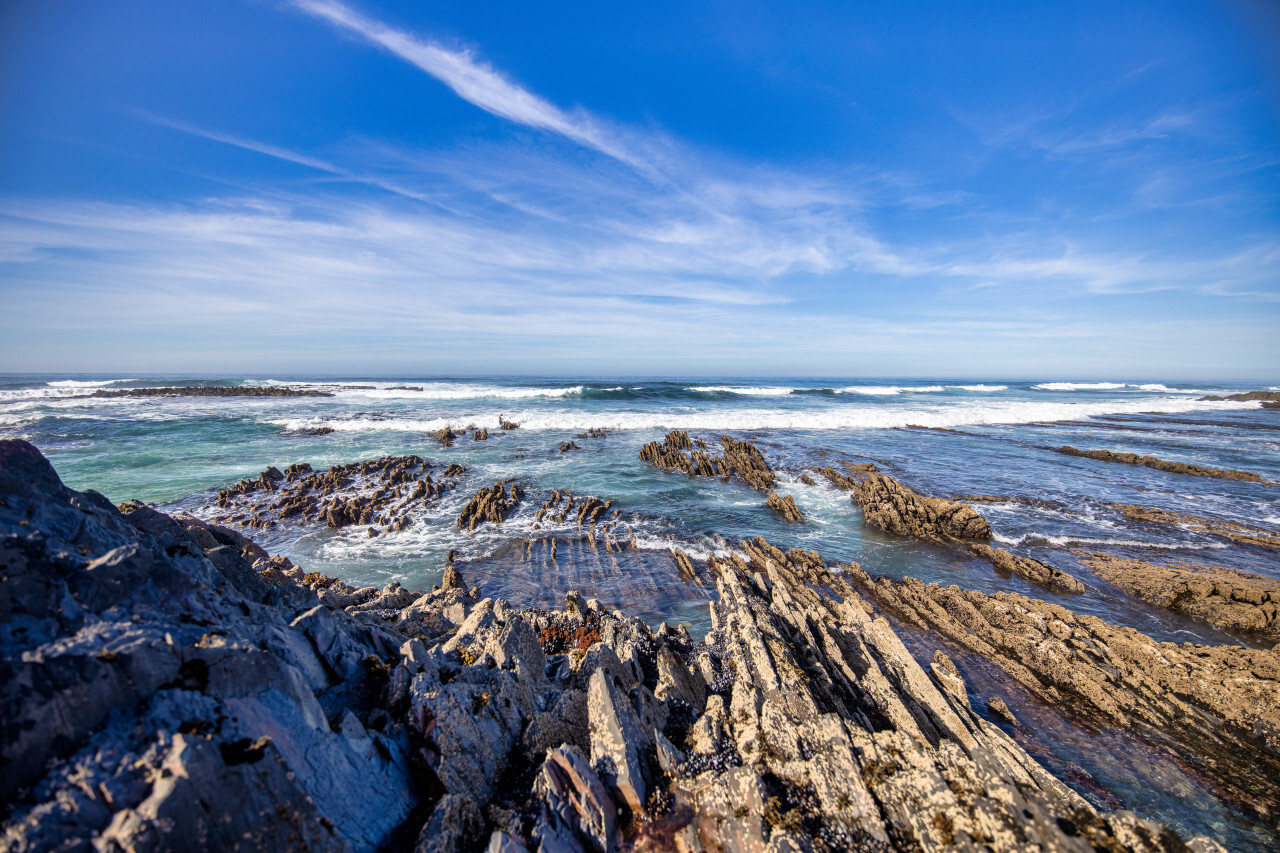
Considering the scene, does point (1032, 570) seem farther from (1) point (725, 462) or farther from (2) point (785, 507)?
(1) point (725, 462)

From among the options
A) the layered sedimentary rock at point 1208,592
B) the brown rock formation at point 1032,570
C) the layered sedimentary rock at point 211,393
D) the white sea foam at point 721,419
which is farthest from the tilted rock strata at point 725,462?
the layered sedimentary rock at point 211,393

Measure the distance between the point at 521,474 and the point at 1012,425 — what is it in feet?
149

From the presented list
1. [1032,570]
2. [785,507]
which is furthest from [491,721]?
[785,507]

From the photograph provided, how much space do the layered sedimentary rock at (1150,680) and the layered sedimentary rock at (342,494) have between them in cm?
1634

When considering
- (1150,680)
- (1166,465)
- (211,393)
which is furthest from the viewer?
(211,393)

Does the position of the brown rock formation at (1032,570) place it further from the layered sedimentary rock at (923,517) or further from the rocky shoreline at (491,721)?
the rocky shoreline at (491,721)

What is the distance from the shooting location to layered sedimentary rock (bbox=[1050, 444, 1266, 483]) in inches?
901

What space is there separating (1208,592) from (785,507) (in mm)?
10130

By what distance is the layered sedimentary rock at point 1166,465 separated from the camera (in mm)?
22875

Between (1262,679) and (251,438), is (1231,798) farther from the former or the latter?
(251,438)

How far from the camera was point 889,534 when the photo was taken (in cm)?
1520

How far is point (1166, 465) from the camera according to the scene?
24.6 meters

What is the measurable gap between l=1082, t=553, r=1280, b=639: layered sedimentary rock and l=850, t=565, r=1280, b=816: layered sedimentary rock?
1.73 m

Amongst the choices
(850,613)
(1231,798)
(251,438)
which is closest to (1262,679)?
(1231,798)
